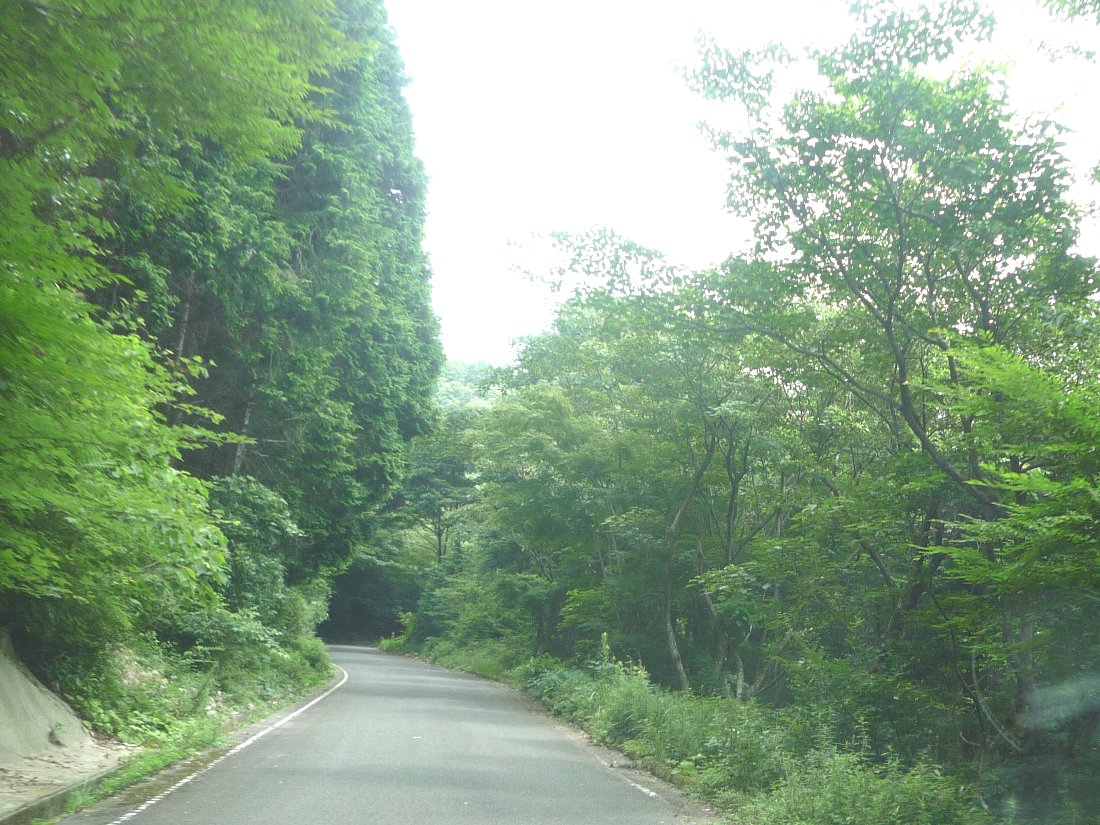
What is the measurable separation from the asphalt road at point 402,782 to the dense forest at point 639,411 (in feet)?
3.39

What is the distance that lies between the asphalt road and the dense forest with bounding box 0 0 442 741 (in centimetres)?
183

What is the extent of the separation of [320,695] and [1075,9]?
756 inches

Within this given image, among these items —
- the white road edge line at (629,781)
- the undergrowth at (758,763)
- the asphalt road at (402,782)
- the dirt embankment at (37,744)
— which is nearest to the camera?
the undergrowth at (758,763)

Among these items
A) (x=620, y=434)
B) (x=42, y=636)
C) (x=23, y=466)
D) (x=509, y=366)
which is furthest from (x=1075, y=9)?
(x=509, y=366)

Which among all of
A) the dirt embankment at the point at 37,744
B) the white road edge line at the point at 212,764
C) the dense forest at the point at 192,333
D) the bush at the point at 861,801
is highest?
the dense forest at the point at 192,333

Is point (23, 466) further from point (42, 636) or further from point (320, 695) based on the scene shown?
point (320, 695)

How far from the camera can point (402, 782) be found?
390 inches

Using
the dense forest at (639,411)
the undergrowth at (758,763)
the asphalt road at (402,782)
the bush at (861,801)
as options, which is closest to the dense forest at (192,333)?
the dense forest at (639,411)

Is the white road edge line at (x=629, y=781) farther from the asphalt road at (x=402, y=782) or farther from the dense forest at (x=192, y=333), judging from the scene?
the dense forest at (x=192, y=333)

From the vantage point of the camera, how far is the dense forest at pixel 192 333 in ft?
19.0

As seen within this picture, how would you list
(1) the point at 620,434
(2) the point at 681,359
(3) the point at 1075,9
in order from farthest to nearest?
(1) the point at 620,434
(2) the point at 681,359
(3) the point at 1075,9

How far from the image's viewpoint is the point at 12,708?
382 inches

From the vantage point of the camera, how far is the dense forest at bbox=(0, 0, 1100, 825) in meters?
6.43

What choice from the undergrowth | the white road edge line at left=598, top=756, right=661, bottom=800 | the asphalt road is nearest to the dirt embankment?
the asphalt road
